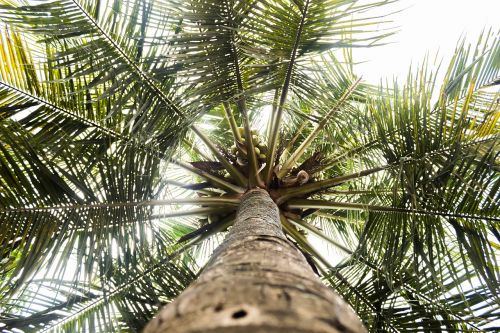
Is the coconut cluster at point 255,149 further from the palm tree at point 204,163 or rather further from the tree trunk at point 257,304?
the tree trunk at point 257,304

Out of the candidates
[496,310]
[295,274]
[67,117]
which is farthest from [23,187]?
[496,310]

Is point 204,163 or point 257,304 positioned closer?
point 257,304

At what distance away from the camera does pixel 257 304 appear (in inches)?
25.5

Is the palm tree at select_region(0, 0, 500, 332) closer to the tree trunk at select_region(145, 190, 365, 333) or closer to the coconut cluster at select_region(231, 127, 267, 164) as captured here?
the coconut cluster at select_region(231, 127, 267, 164)

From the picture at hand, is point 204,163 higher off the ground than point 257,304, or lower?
higher

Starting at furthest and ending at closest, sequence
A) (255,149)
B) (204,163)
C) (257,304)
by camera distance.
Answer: (255,149) → (204,163) → (257,304)

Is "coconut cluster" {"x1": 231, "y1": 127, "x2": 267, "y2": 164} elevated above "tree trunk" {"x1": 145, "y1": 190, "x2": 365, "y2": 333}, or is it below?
above

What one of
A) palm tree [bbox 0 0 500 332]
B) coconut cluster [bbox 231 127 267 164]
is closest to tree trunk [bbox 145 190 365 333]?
palm tree [bbox 0 0 500 332]

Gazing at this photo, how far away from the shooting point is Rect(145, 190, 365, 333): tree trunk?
60 cm

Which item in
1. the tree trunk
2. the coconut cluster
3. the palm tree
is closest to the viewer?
the tree trunk

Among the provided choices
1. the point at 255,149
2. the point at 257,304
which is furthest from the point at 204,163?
the point at 257,304

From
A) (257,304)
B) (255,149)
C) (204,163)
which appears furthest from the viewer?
(255,149)

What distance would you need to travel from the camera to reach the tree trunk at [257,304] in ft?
1.98

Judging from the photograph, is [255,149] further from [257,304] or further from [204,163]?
[257,304]
